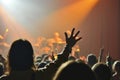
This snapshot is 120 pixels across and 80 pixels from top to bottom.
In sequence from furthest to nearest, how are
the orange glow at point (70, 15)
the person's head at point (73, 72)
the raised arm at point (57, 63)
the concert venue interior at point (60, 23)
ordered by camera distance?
the orange glow at point (70, 15), the concert venue interior at point (60, 23), the raised arm at point (57, 63), the person's head at point (73, 72)

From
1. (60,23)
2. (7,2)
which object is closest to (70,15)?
(60,23)

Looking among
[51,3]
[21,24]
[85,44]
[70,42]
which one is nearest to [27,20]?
[21,24]

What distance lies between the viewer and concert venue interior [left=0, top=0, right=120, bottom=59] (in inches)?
706

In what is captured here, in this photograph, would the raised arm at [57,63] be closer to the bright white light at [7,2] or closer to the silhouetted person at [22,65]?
the silhouetted person at [22,65]

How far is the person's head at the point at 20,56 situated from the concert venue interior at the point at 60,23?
46.9 ft

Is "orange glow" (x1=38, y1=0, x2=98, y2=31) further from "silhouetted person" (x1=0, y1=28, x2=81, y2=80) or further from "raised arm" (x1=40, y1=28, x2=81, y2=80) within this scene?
"silhouetted person" (x1=0, y1=28, x2=81, y2=80)

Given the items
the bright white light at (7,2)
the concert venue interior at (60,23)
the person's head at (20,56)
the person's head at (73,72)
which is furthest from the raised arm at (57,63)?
the bright white light at (7,2)

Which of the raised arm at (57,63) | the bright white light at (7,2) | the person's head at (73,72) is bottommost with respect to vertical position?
the person's head at (73,72)

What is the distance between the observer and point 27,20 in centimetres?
1942

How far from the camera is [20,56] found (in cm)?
295

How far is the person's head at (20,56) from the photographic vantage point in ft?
9.62

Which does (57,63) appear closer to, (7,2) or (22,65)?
(22,65)

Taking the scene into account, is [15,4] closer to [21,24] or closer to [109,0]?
[21,24]

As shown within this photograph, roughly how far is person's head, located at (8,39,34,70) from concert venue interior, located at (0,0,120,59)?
46.9 feet
